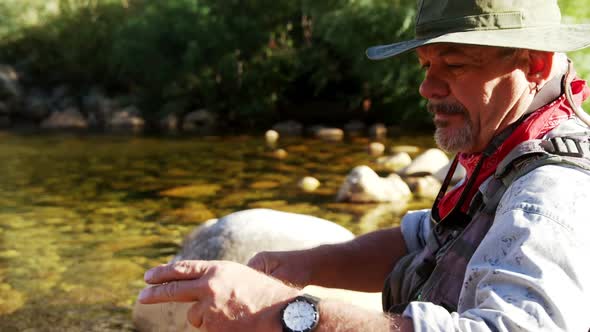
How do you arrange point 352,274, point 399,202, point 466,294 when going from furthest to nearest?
point 399,202, point 352,274, point 466,294

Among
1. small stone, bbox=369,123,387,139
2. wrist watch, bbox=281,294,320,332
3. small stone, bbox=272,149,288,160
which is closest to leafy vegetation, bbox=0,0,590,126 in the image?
small stone, bbox=369,123,387,139

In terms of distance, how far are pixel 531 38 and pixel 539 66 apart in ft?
0.34

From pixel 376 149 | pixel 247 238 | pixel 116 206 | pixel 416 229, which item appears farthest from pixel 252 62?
pixel 416 229

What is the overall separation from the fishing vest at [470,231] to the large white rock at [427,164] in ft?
22.8

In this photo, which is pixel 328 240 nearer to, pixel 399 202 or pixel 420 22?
pixel 420 22

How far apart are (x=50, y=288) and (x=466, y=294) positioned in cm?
431

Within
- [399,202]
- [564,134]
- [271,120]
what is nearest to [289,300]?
[564,134]

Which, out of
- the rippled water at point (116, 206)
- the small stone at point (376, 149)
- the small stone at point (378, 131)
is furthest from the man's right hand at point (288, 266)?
the small stone at point (378, 131)

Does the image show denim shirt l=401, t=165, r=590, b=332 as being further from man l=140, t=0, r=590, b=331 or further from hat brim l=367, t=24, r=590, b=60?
hat brim l=367, t=24, r=590, b=60

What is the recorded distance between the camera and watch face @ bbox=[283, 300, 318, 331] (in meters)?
1.36

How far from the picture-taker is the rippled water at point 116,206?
484 centimetres

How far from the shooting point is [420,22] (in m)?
1.75

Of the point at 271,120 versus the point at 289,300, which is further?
the point at 271,120

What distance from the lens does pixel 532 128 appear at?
1586mm
